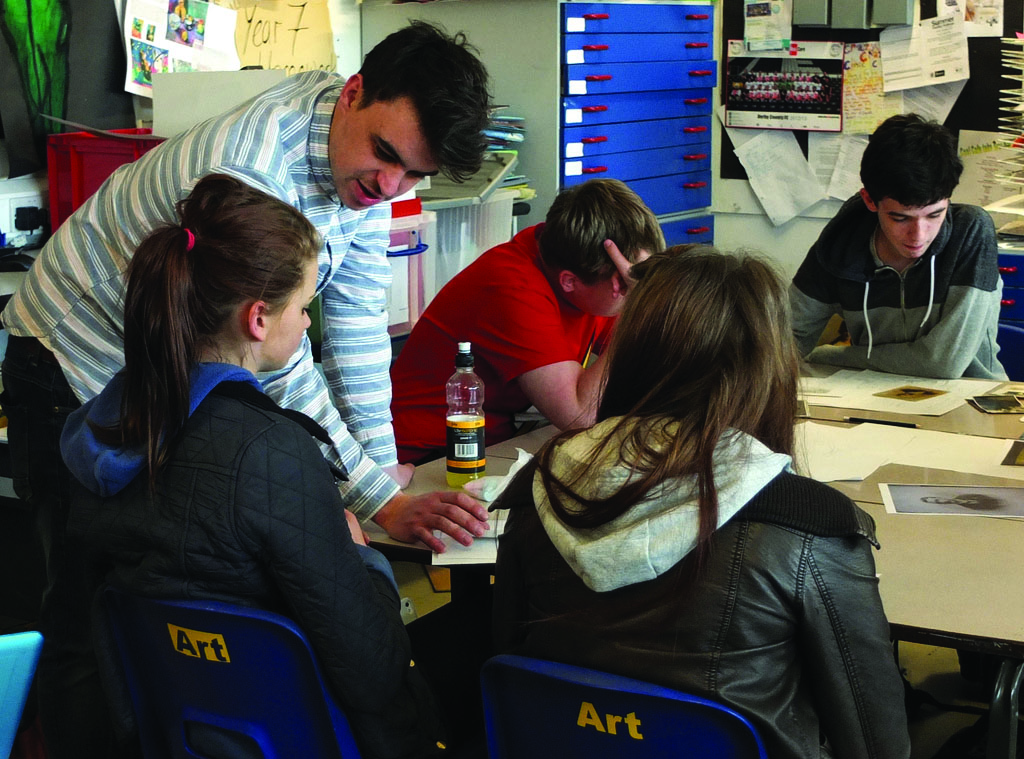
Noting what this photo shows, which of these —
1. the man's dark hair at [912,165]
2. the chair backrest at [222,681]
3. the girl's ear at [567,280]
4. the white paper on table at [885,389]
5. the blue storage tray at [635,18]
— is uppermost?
the blue storage tray at [635,18]

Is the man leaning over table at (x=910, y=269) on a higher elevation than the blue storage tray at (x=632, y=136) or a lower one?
lower

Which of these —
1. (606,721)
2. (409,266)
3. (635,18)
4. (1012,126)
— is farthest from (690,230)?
(606,721)

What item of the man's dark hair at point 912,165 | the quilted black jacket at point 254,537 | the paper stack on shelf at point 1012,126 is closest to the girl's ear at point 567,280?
the man's dark hair at point 912,165

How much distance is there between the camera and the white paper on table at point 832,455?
1883 millimetres

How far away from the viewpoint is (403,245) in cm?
306

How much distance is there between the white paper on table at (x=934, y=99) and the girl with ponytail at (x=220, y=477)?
317 centimetres

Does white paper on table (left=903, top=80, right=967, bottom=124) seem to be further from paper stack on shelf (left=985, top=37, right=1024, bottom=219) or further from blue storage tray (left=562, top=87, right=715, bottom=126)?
blue storage tray (left=562, top=87, right=715, bottom=126)

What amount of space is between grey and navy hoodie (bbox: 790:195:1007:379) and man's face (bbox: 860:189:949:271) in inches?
1.8

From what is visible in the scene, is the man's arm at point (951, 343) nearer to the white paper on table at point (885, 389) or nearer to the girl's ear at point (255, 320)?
the white paper on table at point (885, 389)

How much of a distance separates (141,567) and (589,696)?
535 mm

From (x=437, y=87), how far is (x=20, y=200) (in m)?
1.62

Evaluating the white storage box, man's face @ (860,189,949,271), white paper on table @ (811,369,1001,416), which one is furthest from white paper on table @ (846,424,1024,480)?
the white storage box

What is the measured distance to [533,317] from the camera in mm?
2158

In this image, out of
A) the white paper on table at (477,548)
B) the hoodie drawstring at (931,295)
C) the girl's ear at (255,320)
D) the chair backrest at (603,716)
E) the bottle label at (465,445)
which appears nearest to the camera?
the chair backrest at (603,716)
